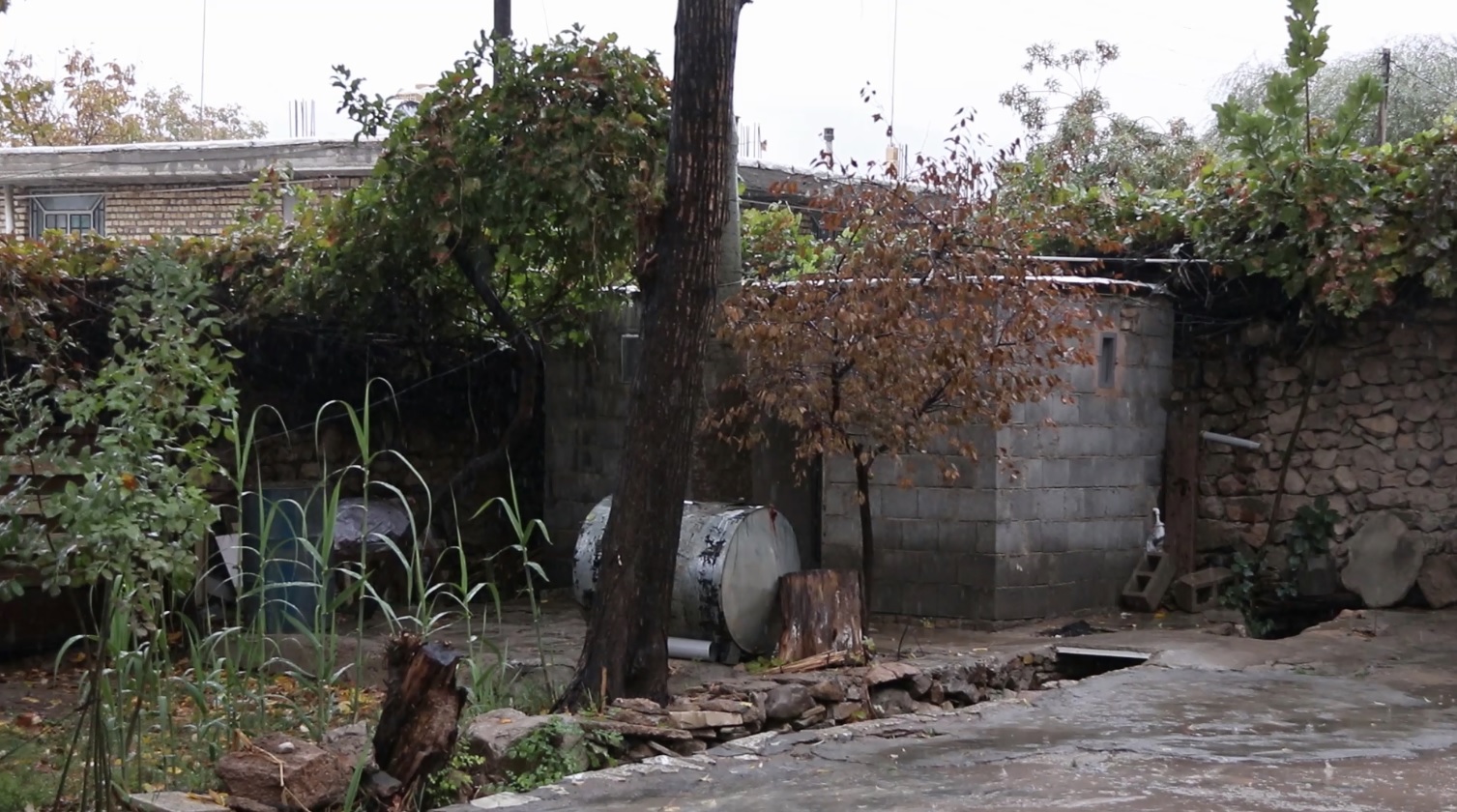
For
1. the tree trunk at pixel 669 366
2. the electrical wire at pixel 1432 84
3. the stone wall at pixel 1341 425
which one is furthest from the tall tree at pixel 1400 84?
the tree trunk at pixel 669 366

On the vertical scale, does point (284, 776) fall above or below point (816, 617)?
below

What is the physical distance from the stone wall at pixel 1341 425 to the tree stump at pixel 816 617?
4756mm

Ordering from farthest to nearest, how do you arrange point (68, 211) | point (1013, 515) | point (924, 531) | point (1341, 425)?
point (68, 211), point (1341, 425), point (924, 531), point (1013, 515)

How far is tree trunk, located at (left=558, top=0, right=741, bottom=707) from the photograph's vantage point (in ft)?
23.8

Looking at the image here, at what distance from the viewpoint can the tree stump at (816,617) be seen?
8727 mm

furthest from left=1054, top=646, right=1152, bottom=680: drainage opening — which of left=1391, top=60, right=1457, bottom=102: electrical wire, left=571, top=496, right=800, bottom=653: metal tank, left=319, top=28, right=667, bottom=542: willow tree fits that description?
left=1391, top=60, right=1457, bottom=102: electrical wire

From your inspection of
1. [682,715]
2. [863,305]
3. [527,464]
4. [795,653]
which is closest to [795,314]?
[863,305]

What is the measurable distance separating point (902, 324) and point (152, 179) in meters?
14.2

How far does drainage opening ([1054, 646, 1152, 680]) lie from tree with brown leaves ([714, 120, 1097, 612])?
145 centimetres

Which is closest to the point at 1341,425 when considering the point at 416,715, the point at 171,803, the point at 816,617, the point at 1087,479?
the point at 1087,479

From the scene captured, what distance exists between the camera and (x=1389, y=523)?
37.2 feet

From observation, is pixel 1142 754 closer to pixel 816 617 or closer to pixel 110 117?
pixel 816 617

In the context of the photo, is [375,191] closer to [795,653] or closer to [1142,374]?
[795,653]

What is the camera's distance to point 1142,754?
671 centimetres
